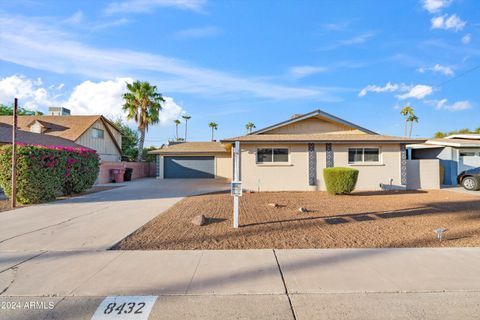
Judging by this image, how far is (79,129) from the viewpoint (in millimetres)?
23094

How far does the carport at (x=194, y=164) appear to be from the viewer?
26.2 metres

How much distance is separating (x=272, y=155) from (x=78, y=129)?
1808 cm

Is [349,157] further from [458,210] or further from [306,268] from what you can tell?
[306,268]

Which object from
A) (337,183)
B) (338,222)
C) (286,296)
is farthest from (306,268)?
(337,183)

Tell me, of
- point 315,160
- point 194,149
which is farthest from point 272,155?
point 194,149

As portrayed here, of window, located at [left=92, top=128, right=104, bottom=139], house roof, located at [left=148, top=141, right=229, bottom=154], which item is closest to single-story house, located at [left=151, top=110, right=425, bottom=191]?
house roof, located at [left=148, top=141, right=229, bottom=154]

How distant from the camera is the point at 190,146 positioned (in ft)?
91.0

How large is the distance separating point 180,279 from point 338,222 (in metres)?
4.81

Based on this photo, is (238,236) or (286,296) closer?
(286,296)

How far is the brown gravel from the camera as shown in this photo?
17.8ft

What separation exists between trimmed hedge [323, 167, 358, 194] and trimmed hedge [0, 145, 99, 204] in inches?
487

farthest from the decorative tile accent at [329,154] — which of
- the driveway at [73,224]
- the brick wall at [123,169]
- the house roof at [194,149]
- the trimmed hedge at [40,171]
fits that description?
the brick wall at [123,169]

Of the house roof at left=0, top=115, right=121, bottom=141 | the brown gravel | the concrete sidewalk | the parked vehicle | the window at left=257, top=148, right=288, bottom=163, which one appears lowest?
the concrete sidewalk

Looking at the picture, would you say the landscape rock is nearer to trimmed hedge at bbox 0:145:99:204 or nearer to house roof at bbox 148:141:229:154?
trimmed hedge at bbox 0:145:99:204
